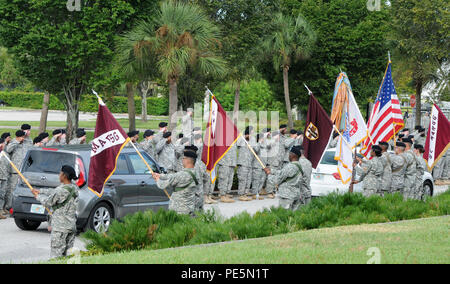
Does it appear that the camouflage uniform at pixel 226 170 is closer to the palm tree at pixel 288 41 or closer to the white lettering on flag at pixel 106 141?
the white lettering on flag at pixel 106 141

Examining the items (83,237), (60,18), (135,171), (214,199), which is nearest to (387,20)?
(60,18)

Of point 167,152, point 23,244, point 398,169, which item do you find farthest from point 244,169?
point 23,244

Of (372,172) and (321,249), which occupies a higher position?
(372,172)

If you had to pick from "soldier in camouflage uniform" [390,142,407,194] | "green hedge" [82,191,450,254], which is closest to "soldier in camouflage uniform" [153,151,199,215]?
"green hedge" [82,191,450,254]

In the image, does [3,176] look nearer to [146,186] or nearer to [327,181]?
[146,186]

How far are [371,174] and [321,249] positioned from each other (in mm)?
7416

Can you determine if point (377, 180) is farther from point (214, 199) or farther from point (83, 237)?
point (83, 237)

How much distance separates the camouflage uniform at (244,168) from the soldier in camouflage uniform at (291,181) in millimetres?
7287

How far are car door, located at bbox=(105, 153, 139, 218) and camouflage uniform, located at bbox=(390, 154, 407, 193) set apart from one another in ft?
19.4

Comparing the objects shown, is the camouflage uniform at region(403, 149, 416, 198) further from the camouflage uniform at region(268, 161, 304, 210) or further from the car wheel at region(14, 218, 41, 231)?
the car wheel at region(14, 218, 41, 231)

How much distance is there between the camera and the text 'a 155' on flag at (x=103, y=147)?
11.1m

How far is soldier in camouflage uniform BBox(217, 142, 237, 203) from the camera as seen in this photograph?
19.8 m

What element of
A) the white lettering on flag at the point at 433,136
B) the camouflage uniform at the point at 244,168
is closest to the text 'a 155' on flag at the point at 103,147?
the camouflage uniform at the point at 244,168

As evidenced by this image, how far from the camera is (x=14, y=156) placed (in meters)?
15.9
